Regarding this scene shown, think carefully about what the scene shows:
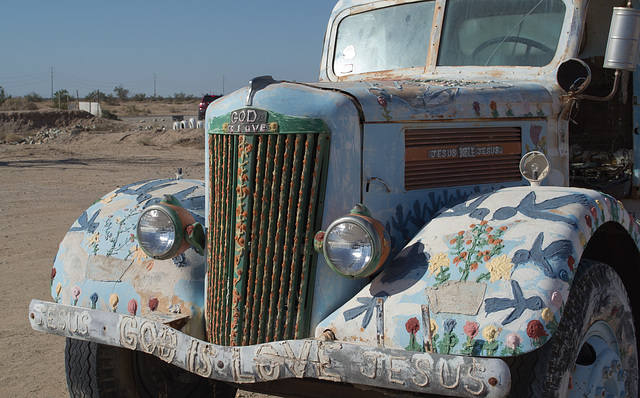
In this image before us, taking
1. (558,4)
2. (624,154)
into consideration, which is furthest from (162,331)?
(624,154)

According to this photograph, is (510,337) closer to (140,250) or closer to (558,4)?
(140,250)

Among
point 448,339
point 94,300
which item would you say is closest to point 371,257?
point 448,339

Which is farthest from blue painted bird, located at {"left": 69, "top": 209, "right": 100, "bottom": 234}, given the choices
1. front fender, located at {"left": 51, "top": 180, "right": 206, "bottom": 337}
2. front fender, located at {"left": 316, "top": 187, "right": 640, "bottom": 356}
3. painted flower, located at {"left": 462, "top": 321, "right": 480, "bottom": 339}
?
→ painted flower, located at {"left": 462, "top": 321, "right": 480, "bottom": 339}

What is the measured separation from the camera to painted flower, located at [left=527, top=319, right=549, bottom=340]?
2541 mm

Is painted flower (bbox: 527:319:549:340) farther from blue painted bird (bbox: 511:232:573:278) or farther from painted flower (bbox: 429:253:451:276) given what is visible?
painted flower (bbox: 429:253:451:276)

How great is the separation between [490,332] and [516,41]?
7.49 ft

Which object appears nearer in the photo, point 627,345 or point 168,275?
point 627,345

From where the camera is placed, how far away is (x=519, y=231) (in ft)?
9.50

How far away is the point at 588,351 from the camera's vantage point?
307 centimetres

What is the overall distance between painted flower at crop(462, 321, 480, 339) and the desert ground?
2.80 meters

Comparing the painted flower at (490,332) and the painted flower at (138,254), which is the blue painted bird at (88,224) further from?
the painted flower at (490,332)

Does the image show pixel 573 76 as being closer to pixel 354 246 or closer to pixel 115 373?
pixel 354 246

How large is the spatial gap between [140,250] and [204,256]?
0.37m

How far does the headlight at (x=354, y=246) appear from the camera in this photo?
2814 millimetres
